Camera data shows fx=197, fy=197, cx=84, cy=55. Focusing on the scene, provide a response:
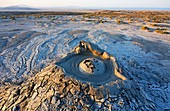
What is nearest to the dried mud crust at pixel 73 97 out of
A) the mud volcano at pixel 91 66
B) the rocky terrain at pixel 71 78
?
the rocky terrain at pixel 71 78

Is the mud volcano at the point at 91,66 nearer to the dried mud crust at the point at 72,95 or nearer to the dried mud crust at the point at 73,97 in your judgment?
the dried mud crust at the point at 72,95

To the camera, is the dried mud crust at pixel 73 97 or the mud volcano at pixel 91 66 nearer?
the dried mud crust at pixel 73 97

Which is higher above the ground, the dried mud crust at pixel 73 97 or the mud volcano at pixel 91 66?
the mud volcano at pixel 91 66

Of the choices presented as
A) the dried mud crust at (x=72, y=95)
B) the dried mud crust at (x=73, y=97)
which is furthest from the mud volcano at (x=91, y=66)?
the dried mud crust at (x=73, y=97)

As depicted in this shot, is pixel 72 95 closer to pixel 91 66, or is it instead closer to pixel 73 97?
pixel 73 97

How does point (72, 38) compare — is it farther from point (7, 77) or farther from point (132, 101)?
point (132, 101)

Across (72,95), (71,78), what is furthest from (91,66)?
(72,95)
